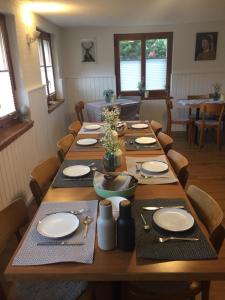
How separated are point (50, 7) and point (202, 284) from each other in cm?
331

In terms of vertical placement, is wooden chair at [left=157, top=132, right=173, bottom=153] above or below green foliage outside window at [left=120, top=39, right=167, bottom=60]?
below

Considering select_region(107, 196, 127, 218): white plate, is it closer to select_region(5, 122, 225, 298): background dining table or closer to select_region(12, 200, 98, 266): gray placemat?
select_region(12, 200, 98, 266): gray placemat

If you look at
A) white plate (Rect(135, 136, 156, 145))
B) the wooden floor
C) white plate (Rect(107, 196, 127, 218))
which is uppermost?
white plate (Rect(107, 196, 127, 218))

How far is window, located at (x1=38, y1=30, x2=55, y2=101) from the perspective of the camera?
13.1 feet

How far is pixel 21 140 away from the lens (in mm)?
2654

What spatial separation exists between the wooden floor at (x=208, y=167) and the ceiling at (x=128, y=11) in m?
2.12

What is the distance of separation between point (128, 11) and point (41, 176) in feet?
9.46

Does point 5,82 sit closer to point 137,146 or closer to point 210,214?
point 137,146

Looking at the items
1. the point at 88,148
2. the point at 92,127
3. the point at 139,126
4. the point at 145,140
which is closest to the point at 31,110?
the point at 92,127

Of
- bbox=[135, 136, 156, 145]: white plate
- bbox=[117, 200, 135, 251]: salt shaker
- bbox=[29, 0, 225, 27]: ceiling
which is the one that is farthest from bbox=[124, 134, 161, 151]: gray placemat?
bbox=[29, 0, 225, 27]: ceiling

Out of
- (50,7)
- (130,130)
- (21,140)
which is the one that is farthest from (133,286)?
(50,7)

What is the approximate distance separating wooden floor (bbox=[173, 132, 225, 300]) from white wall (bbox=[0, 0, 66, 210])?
1917mm

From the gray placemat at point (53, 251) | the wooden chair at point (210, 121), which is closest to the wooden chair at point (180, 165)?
the gray placemat at point (53, 251)

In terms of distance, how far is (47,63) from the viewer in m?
4.36
